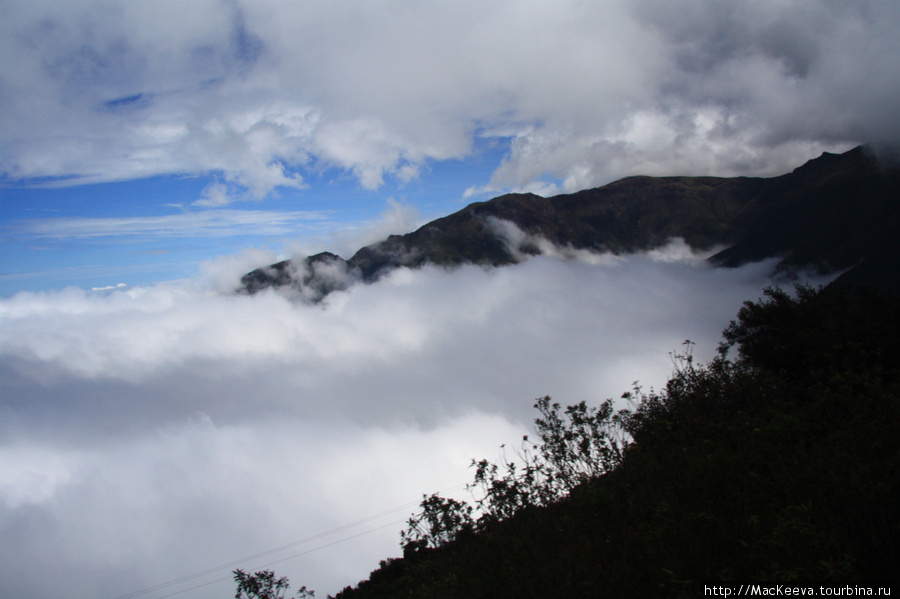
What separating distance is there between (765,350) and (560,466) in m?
23.8

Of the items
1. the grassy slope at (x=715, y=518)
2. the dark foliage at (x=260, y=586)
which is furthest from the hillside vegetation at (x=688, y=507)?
the dark foliage at (x=260, y=586)

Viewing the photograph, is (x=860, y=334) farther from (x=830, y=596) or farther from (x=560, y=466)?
(x=830, y=596)

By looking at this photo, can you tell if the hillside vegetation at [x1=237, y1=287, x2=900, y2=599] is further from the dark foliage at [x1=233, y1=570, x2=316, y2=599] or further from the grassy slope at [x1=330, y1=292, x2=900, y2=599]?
the dark foliage at [x1=233, y1=570, x2=316, y2=599]

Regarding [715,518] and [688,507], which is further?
[688,507]

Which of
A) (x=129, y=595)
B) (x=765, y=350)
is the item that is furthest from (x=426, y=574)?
(x=129, y=595)

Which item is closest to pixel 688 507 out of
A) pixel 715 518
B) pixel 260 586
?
pixel 715 518

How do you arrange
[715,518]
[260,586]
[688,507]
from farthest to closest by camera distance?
[260,586] < [688,507] < [715,518]

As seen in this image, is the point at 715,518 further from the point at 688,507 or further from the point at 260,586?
the point at 260,586

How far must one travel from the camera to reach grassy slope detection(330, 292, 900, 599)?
22.1ft

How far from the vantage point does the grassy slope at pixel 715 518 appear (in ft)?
22.1

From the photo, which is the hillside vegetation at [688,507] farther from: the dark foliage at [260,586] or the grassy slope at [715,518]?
the dark foliage at [260,586]

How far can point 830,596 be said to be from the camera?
6062mm

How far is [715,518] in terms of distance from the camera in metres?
8.16

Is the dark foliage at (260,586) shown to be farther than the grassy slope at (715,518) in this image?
Yes
